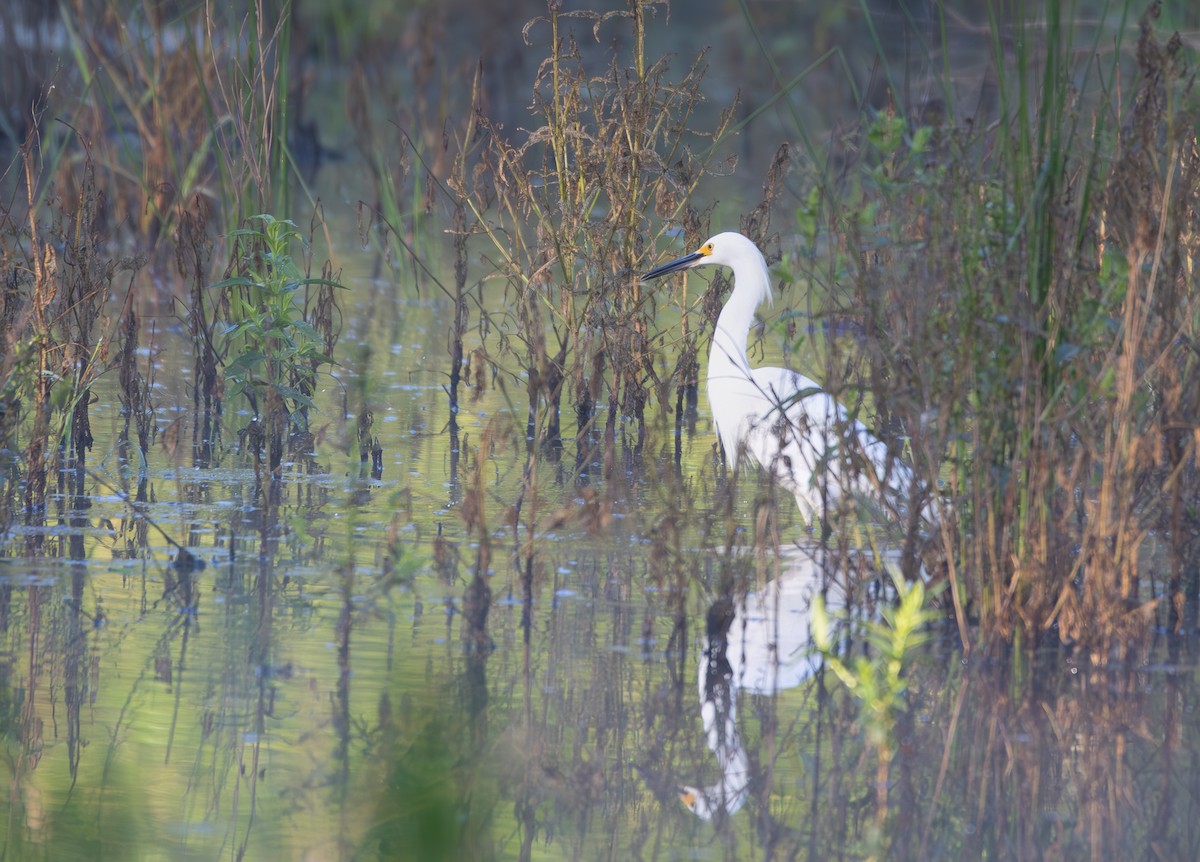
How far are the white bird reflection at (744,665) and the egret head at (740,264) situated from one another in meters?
1.49

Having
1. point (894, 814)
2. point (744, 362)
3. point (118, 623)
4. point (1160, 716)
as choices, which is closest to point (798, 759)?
point (894, 814)

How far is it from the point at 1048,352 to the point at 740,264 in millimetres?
2217

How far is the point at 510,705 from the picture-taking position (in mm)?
3271

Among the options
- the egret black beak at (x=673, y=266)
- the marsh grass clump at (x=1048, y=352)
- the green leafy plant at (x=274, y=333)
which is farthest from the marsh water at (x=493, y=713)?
the egret black beak at (x=673, y=266)

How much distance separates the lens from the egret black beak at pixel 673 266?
18.2 feet

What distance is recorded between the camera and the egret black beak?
554 cm

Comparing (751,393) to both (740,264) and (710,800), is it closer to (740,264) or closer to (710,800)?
(740,264)

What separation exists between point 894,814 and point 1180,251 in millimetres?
1597

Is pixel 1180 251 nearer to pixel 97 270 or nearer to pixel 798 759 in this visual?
pixel 798 759

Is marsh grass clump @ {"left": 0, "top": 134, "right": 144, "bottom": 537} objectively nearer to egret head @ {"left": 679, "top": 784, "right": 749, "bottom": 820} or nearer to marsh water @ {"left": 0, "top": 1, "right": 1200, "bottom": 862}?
marsh water @ {"left": 0, "top": 1, "right": 1200, "bottom": 862}

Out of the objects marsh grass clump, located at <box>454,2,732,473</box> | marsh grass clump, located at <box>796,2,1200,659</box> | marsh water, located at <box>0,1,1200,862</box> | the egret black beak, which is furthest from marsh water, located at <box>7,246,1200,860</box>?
the egret black beak

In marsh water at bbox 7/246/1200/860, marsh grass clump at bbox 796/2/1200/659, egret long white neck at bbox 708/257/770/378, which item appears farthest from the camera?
egret long white neck at bbox 708/257/770/378

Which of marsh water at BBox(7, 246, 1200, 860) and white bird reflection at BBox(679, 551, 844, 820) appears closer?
marsh water at BBox(7, 246, 1200, 860)

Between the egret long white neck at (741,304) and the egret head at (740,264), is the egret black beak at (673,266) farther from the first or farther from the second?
the egret long white neck at (741,304)
